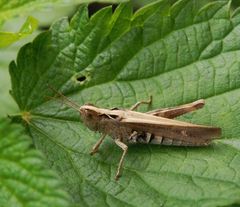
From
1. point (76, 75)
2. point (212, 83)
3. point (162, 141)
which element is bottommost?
point (162, 141)

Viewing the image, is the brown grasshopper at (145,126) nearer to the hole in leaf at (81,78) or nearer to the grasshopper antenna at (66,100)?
the grasshopper antenna at (66,100)

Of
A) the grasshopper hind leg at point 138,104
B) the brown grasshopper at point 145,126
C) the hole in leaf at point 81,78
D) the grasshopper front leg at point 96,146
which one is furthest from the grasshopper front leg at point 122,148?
the hole in leaf at point 81,78

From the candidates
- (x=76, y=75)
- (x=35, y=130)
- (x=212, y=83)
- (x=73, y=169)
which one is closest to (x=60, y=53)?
(x=76, y=75)

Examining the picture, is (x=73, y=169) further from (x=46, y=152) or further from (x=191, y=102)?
(x=191, y=102)

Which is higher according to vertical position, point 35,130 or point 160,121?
point 35,130

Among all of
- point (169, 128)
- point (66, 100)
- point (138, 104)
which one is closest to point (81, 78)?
point (66, 100)

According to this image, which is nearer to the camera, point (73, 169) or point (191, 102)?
point (73, 169)

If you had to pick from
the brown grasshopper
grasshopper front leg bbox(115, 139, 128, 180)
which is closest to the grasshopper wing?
the brown grasshopper
